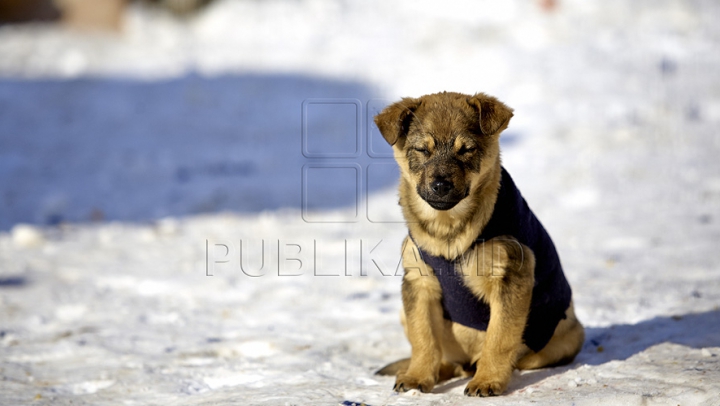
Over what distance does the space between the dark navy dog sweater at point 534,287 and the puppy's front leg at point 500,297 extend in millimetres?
58

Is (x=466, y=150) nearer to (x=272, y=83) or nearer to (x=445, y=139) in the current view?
(x=445, y=139)

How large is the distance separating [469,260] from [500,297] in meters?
0.23

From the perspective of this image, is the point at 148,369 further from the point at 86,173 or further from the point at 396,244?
the point at 86,173

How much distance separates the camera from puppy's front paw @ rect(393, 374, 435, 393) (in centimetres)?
347

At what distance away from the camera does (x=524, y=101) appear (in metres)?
9.97

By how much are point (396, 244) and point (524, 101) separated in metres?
3.88

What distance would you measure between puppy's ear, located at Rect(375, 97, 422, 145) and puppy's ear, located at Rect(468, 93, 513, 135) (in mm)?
323

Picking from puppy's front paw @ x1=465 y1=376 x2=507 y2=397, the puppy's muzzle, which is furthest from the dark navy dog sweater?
puppy's front paw @ x1=465 y1=376 x2=507 y2=397

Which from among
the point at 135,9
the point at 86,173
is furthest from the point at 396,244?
the point at 135,9

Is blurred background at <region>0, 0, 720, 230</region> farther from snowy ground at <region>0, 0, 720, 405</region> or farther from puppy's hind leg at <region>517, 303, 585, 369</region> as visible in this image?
puppy's hind leg at <region>517, 303, 585, 369</region>

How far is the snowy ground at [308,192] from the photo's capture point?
4.11m
